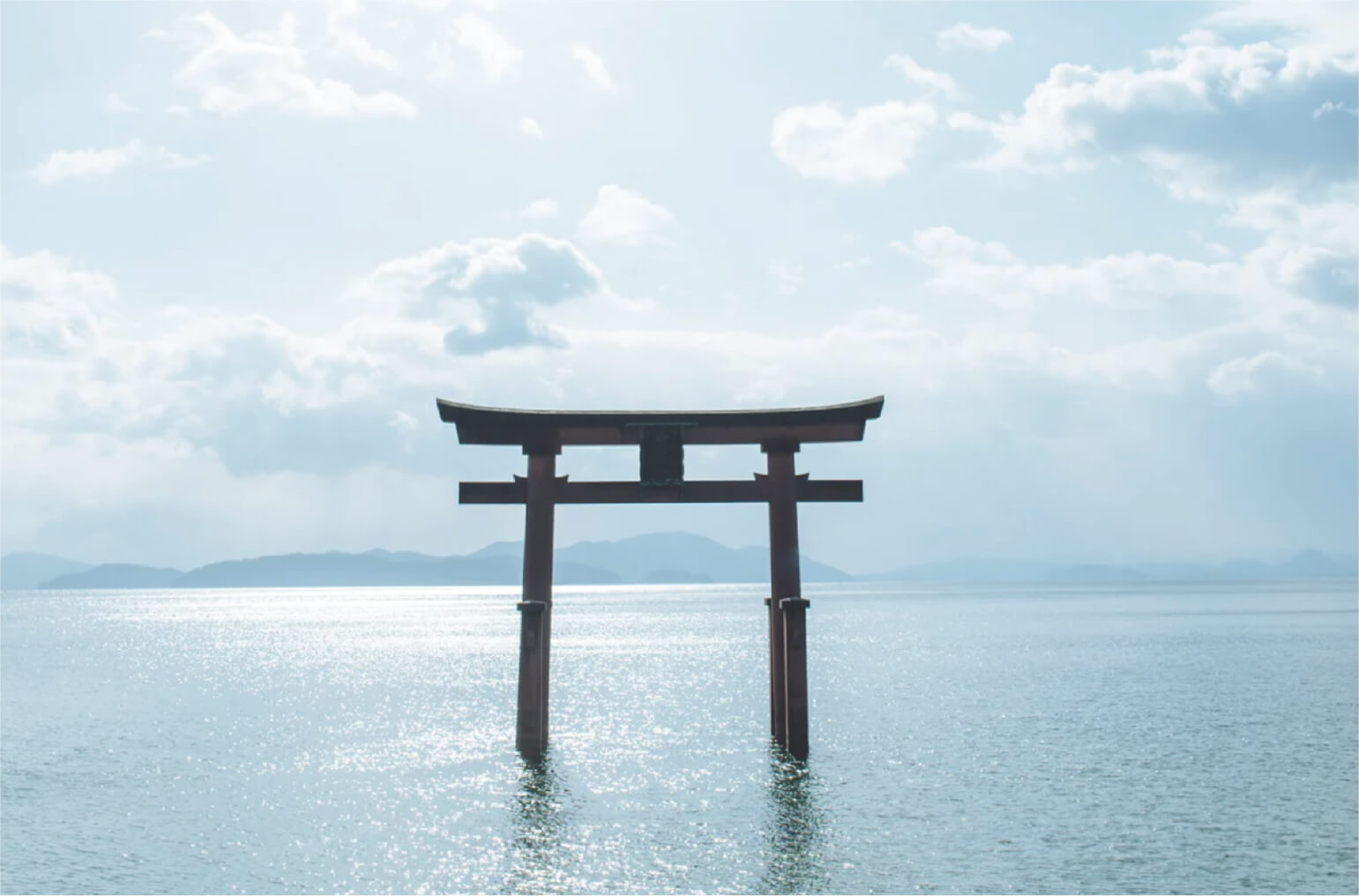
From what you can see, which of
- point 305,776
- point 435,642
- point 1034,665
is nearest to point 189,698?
point 305,776

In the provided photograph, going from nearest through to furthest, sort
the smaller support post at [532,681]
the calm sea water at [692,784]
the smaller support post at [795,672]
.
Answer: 1. the calm sea water at [692,784]
2. the smaller support post at [795,672]
3. the smaller support post at [532,681]

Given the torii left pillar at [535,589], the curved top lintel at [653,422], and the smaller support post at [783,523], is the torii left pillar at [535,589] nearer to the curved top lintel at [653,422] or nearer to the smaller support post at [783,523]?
the curved top lintel at [653,422]

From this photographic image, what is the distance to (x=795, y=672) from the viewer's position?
674 inches

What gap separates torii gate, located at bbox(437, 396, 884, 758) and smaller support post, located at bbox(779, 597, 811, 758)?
0.04ft

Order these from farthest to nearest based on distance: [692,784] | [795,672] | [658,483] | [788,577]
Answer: [692,784] → [788,577] → [795,672] → [658,483]

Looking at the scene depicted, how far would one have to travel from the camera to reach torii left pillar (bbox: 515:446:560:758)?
56.1 feet

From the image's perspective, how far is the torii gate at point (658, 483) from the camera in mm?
16922

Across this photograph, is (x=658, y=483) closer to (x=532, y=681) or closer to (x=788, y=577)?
(x=788, y=577)

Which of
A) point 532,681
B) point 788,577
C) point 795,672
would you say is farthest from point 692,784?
point 788,577

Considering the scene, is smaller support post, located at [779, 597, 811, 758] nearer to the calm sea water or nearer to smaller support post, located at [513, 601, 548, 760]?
the calm sea water

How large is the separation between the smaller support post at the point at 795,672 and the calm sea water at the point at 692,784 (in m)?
1.11

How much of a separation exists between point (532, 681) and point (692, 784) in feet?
13.6

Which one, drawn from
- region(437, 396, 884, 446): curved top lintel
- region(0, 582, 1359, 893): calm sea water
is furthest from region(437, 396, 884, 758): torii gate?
region(0, 582, 1359, 893): calm sea water

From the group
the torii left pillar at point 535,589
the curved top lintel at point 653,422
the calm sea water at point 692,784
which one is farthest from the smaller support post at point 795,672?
the torii left pillar at point 535,589
